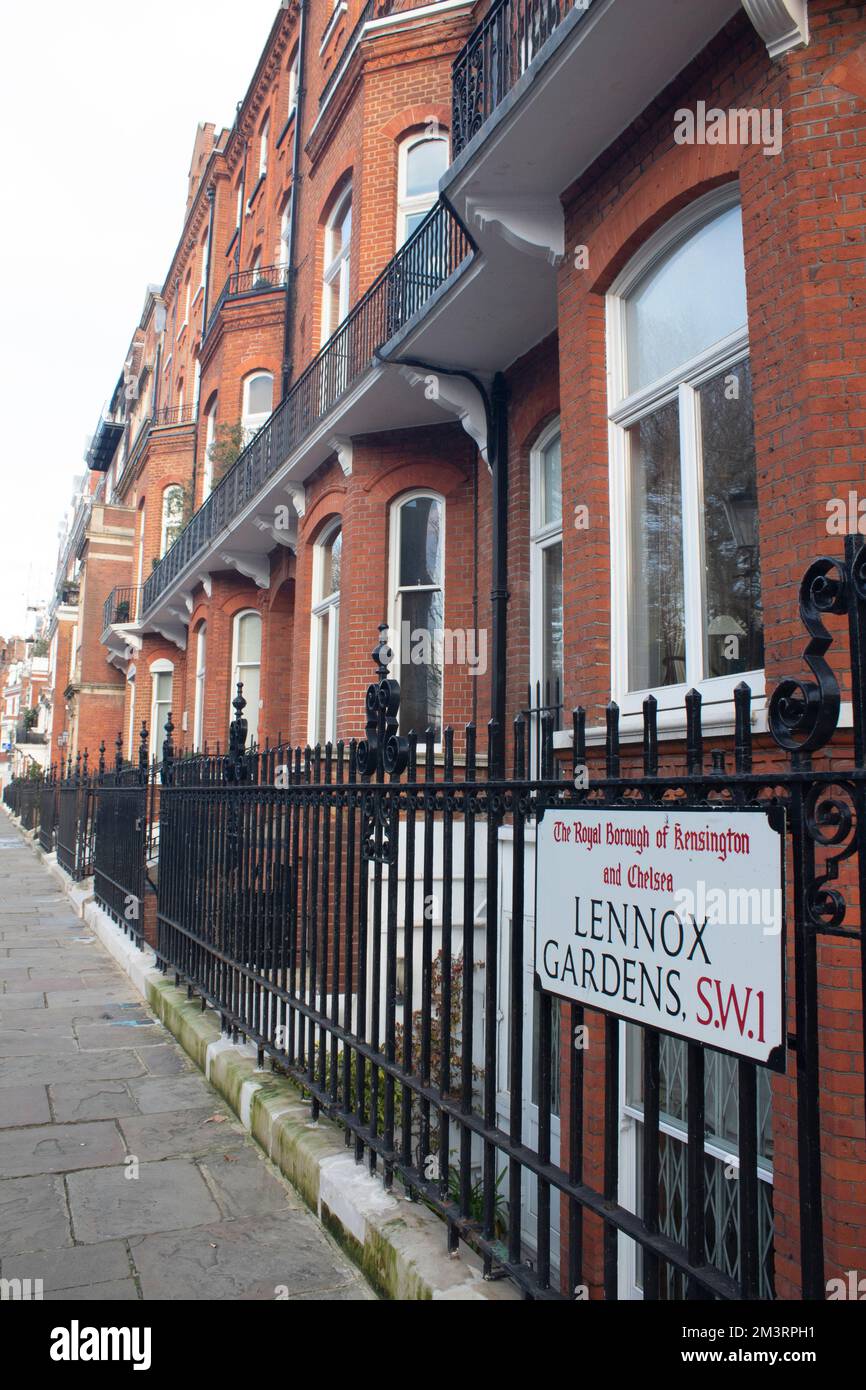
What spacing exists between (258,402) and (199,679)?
554cm

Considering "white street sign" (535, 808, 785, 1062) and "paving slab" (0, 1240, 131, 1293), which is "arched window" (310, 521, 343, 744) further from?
"white street sign" (535, 808, 785, 1062)

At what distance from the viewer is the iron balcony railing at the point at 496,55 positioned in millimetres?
6027

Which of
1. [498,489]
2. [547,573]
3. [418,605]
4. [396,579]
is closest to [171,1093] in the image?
[547,573]

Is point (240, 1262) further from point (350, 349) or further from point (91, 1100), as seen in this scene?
point (350, 349)

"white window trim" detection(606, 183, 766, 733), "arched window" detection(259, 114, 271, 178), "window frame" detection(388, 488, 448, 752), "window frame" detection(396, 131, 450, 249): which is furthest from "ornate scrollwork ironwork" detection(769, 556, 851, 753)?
"arched window" detection(259, 114, 271, 178)

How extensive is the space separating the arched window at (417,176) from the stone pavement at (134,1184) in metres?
9.10

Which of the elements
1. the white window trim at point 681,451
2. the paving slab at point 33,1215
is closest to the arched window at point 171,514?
the white window trim at point 681,451

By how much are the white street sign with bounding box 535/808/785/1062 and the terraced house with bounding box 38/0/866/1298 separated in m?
0.03

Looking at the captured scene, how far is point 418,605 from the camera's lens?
10.3m

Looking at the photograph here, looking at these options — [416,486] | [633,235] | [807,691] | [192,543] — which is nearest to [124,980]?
[416,486]

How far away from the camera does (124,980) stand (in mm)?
8328

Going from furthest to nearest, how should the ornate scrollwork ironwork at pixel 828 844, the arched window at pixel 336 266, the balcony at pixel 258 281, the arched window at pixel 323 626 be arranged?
1. the balcony at pixel 258 281
2. the arched window at pixel 336 266
3. the arched window at pixel 323 626
4. the ornate scrollwork ironwork at pixel 828 844

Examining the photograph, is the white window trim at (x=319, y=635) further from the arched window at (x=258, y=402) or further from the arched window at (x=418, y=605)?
the arched window at (x=258, y=402)
